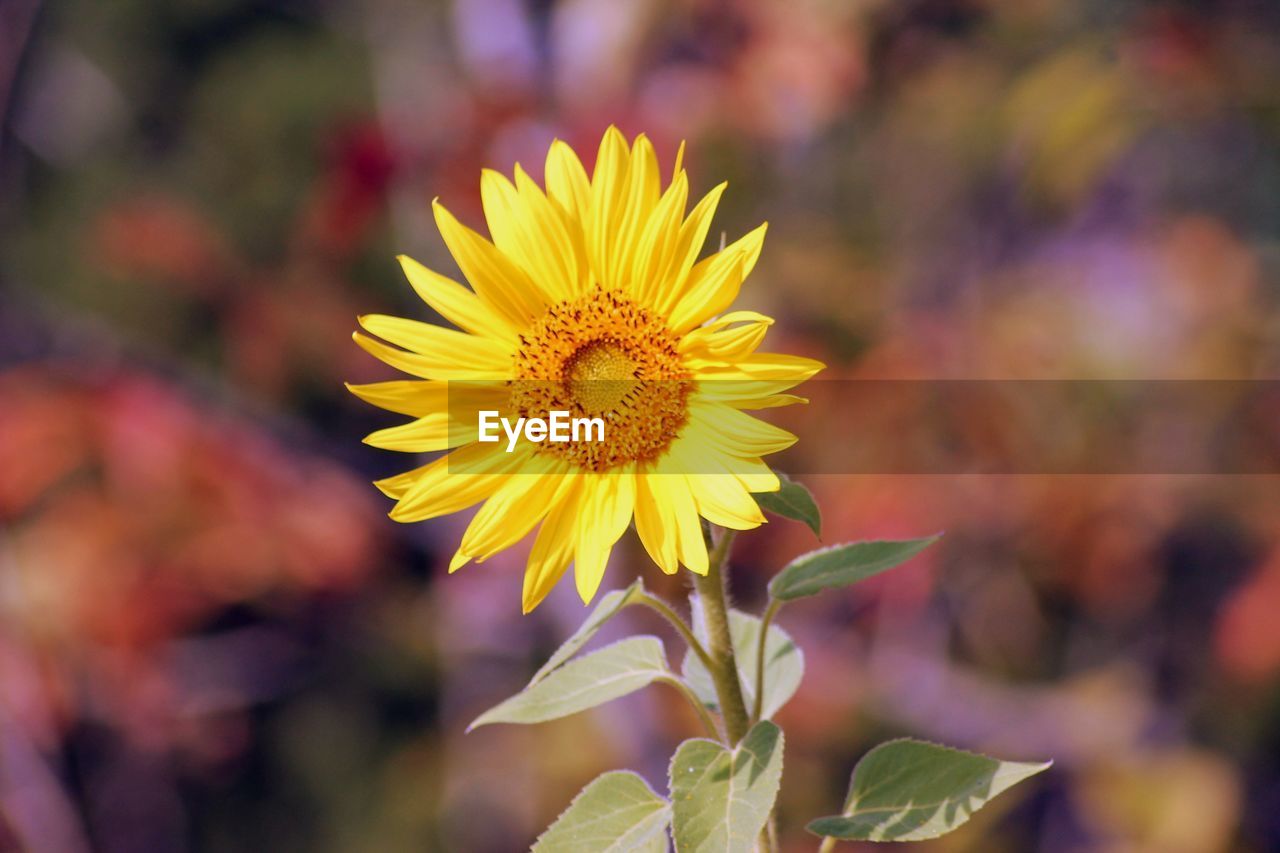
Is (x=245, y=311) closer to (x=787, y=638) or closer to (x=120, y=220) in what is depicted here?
(x=120, y=220)

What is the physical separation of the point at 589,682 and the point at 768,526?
1.67 m

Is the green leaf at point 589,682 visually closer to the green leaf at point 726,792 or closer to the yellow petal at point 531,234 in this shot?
the green leaf at point 726,792

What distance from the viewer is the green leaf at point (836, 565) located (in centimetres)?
61

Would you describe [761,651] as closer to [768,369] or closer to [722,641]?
[722,641]

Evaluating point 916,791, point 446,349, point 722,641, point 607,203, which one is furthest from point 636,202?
point 916,791

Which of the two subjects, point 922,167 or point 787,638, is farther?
point 922,167

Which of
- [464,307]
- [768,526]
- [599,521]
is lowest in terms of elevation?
[768,526]

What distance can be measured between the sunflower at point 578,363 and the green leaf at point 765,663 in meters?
0.11

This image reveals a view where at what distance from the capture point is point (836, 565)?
62 cm

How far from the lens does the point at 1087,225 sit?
101 inches

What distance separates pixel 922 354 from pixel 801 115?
551 millimetres

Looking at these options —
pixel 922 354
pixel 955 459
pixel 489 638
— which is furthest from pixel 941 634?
pixel 489 638

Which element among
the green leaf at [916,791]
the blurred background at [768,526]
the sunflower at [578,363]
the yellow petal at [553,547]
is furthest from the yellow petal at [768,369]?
the blurred background at [768,526]

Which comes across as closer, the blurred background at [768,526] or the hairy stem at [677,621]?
the hairy stem at [677,621]
